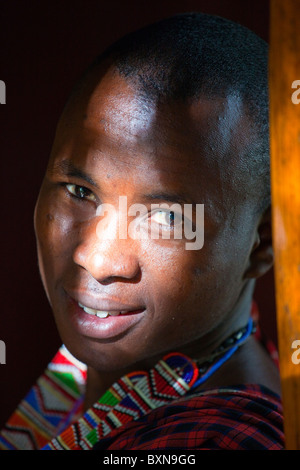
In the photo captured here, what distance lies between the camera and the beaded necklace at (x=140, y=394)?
1058 millimetres

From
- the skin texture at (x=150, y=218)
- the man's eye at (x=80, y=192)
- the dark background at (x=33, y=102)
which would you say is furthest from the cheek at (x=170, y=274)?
the dark background at (x=33, y=102)

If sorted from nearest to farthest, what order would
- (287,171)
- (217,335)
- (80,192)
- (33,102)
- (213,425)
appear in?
(287,171) < (213,425) < (80,192) < (217,335) < (33,102)

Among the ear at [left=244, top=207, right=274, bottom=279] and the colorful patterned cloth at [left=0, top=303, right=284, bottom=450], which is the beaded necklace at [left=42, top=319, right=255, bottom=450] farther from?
the ear at [left=244, top=207, right=274, bottom=279]

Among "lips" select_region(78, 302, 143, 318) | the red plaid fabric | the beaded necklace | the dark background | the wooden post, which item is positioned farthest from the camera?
the dark background

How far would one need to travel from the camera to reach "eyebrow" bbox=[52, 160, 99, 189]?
93 centimetres

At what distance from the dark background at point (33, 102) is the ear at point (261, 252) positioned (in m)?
0.66

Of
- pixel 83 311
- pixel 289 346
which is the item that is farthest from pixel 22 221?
pixel 289 346

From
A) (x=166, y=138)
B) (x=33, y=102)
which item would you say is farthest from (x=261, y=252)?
(x=33, y=102)

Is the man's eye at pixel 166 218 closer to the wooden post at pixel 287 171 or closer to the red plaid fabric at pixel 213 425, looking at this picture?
the red plaid fabric at pixel 213 425

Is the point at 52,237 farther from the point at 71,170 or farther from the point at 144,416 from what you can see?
the point at 144,416

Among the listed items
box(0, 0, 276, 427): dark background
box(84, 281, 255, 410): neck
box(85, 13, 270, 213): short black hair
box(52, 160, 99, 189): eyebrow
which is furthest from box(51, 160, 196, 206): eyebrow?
box(0, 0, 276, 427): dark background

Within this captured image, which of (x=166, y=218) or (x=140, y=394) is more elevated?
(x=166, y=218)

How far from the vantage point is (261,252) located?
1056mm

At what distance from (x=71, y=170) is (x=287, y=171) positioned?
1.68ft
